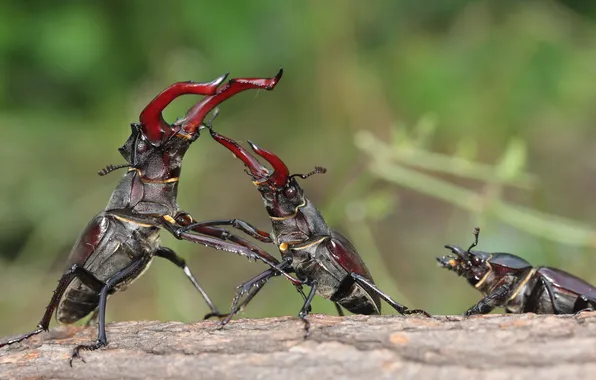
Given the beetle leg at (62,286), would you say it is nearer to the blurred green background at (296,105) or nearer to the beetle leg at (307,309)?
the beetle leg at (307,309)

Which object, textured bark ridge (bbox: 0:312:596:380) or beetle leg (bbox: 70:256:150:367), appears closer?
textured bark ridge (bbox: 0:312:596:380)

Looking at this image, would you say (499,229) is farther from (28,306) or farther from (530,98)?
(28,306)

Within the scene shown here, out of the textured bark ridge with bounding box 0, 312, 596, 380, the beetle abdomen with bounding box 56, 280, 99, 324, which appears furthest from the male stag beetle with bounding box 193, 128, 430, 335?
the beetle abdomen with bounding box 56, 280, 99, 324

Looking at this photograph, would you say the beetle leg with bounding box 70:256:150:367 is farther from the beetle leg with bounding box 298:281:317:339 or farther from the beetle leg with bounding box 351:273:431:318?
the beetle leg with bounding box 351:273:431:318

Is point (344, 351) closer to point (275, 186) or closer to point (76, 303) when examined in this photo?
point (275, 186)

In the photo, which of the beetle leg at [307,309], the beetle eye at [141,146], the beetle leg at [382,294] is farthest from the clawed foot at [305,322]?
the beetle eye at [141,146]

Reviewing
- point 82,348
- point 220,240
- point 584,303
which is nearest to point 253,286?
point 220,240

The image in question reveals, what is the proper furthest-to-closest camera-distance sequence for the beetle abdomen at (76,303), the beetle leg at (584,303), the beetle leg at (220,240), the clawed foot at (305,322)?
1. the beetle abdomen at (76,303)
2. the beetle leg at (220,240)
3. the beetle leg at (584,303)
4. the clawed foot at (305,322)
